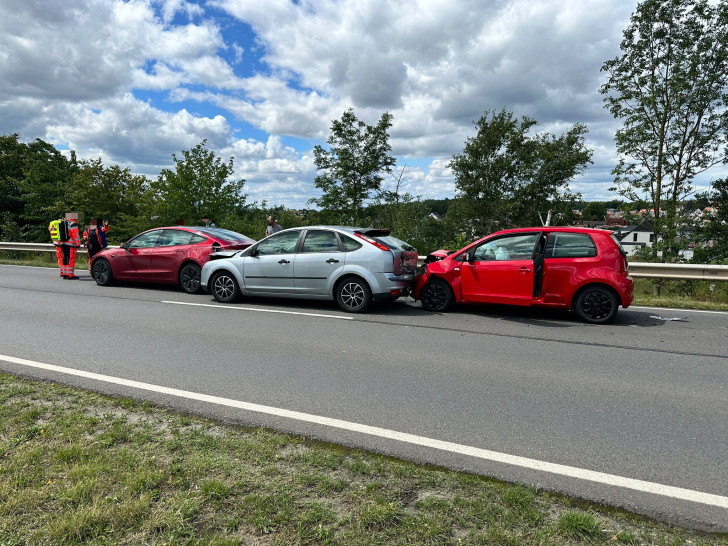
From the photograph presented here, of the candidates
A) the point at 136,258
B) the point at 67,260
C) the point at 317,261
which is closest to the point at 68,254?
the point at 67,260

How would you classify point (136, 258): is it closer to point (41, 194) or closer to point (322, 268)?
point (322, 268)

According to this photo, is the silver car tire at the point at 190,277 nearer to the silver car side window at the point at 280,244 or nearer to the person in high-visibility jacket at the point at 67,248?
the silver car side window at the point at 280,244

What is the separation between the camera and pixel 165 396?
4.53m

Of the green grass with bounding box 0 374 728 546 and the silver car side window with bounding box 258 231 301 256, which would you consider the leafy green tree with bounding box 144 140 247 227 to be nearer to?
the silver car side window with bounding box 258 231 301 256

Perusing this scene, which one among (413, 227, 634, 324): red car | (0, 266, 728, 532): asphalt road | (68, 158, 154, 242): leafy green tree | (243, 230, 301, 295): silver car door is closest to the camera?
(0, 266, 728, 532): asphalt road

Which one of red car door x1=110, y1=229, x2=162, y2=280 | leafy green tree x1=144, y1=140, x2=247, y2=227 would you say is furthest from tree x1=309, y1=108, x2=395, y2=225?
red car door x1=110, y1=229, x2=162, y2=280

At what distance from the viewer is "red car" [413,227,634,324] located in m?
8.00

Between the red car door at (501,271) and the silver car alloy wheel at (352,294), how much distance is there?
6.26 feet

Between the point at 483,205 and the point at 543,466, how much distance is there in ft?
102

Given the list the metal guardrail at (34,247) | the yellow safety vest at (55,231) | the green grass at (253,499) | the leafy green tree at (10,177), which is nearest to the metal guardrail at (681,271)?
the green grass at (253,499)

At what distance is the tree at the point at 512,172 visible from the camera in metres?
32.1

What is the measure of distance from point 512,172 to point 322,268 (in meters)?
26.7

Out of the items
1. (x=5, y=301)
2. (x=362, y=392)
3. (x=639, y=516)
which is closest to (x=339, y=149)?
(x=5, y=301)

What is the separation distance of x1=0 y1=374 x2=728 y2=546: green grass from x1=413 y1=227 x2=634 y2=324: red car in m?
5.70
